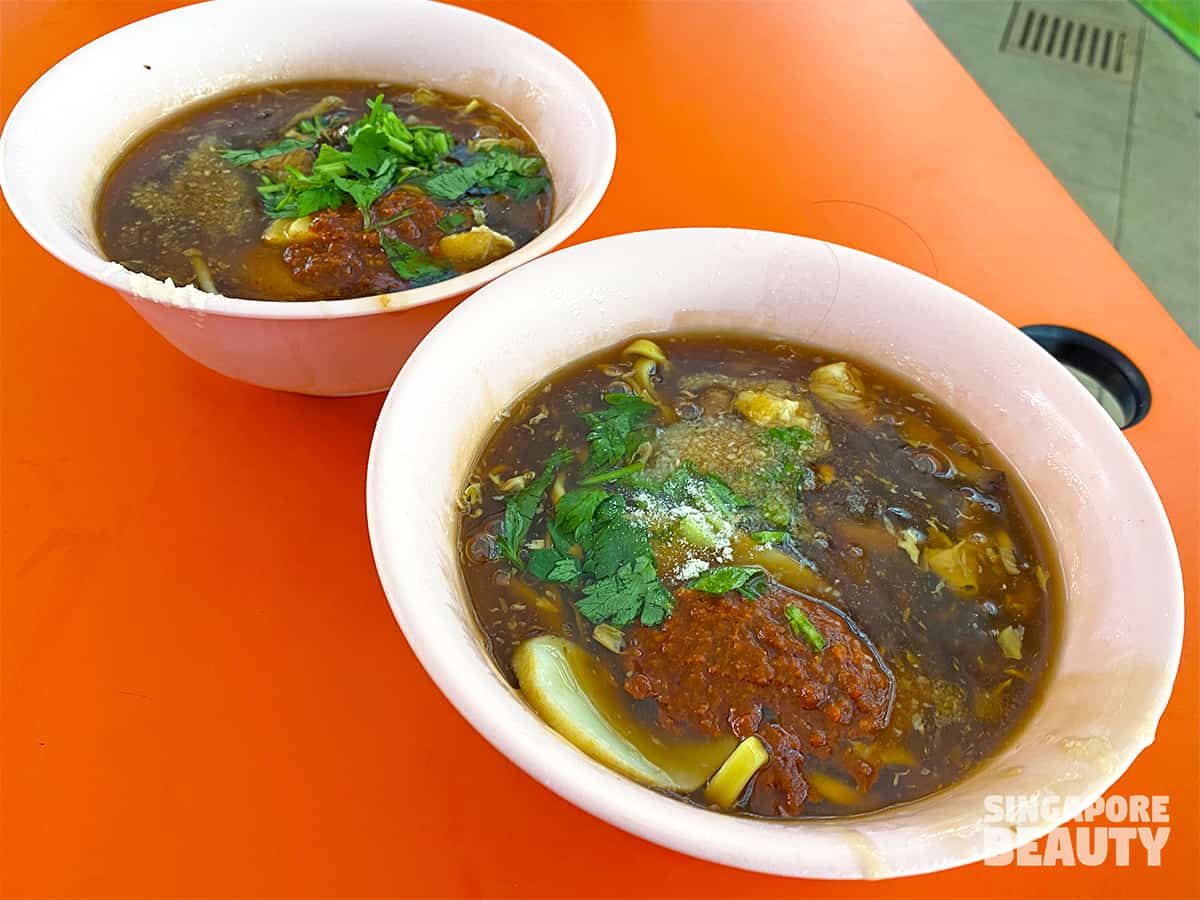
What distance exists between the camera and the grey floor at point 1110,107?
426cm

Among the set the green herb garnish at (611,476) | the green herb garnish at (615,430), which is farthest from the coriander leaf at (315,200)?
the green herb garnish at (611,476)

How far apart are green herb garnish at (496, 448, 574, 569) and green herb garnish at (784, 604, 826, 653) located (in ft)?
1.23

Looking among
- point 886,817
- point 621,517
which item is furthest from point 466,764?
point 886,817

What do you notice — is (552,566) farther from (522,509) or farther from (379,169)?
(379,169)

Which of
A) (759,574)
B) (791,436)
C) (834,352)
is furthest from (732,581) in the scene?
(834,352)

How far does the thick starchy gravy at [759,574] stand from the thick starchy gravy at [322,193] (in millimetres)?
454

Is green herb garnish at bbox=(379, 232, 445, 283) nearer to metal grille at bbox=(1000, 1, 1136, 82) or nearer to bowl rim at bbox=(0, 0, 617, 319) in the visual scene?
bowl rim at bbox=(0, 0, 617, 319)

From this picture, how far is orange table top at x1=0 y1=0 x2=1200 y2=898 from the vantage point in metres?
1.25

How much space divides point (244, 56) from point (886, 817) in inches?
79.8

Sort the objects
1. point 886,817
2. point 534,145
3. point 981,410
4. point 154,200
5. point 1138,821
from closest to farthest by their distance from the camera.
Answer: point 886,817 → point 1138,821 → point 981,410 → point 154,200 → point 534,145

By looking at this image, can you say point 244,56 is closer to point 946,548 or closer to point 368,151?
point 368,151

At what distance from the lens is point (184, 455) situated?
5.48ft

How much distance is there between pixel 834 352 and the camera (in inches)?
60.8

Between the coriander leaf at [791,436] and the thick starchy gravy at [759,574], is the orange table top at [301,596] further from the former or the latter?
the coriander leaf at [791,436]
